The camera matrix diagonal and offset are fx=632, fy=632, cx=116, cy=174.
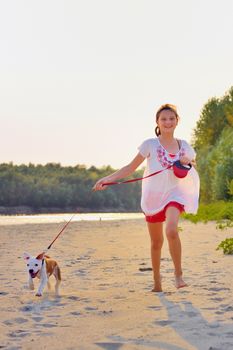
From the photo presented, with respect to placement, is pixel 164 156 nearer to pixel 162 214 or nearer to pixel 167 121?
pixel 167 121

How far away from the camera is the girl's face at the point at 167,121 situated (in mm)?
7375

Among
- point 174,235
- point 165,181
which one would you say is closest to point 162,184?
point 165,181

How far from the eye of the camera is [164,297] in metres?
7.09

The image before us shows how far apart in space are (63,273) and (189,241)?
226 inches

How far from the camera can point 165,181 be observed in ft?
24.0

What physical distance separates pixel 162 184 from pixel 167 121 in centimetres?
74

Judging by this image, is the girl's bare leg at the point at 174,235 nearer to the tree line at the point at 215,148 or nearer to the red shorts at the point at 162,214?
the red shorts at the point at 162,214

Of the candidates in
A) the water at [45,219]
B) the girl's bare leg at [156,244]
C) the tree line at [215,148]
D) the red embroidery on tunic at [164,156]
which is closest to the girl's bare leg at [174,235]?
the girl's bare leg at [156,244]

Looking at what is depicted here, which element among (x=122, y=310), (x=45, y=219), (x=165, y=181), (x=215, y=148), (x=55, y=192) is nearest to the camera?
(x=122, y=310)

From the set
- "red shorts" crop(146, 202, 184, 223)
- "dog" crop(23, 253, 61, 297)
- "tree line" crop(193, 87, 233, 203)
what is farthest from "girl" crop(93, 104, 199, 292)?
"tree line" crop(193, 87, 233, 203)

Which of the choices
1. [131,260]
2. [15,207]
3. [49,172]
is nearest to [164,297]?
[131,260]

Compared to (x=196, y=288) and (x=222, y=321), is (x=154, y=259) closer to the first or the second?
(x=196, y=288)

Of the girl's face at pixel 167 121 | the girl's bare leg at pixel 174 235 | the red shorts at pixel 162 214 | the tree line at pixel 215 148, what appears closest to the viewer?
the girl's bare leg at pixel 174 235

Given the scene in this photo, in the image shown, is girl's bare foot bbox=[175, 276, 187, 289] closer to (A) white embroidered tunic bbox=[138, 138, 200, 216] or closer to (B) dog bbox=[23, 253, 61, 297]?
(A) white embroidered tunic bbox=[138, 138, 200, 216]
